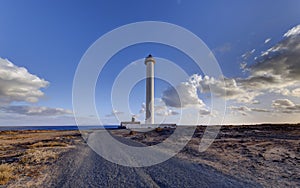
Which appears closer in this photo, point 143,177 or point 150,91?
point 143,177

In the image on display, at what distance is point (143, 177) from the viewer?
8141 mm

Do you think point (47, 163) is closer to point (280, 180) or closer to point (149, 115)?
point (280, 180)

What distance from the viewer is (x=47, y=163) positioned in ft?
39.6

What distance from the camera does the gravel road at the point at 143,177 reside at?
7387 mm

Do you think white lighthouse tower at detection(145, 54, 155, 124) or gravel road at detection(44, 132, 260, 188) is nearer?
gravel road at detection(44, 132, 260, 188)

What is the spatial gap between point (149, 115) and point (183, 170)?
40.0m

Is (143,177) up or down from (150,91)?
down

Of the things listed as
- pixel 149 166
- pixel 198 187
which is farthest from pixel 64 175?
pixel 198 187

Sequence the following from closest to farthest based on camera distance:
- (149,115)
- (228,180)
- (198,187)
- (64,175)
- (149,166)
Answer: (198,187), (228,180), (64,175), (149,166), (149,115)

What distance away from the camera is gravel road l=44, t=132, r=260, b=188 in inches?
291

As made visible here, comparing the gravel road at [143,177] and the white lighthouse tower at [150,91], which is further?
the white lighthouse tower at [150,91]

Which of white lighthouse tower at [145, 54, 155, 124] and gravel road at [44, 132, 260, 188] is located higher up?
white lighthouse tower at [145, 54, 155, 124]

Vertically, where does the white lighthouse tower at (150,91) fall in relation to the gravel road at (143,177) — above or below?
above

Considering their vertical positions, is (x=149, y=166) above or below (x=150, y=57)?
below
